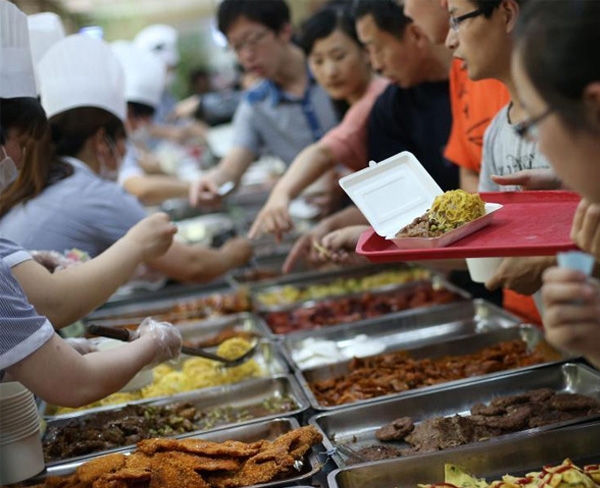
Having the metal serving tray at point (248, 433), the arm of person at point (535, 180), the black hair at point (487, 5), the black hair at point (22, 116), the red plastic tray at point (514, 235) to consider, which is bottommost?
the metal serving tray at point (248, 433)

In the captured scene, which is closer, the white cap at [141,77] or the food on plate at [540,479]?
the food on plate at [540,479]

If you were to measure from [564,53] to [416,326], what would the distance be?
200 centimetres

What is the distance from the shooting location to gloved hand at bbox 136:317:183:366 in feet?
6.65

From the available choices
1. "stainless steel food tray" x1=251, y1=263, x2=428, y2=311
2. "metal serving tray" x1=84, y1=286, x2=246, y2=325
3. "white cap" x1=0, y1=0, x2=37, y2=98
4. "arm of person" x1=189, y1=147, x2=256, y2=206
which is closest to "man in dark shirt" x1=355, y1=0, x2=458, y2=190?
"stainless steel food tray" x1=251, y1=263, x2=428, y2=311

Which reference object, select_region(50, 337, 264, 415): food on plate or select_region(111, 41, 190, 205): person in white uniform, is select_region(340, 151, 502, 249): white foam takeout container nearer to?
select_region(50, 337, 264, 415): food on plate

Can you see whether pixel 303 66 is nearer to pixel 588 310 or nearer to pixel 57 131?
pixel 57 131

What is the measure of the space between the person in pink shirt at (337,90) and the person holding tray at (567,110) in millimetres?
2001

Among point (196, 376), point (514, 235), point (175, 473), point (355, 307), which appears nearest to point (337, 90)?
point (355, 307)

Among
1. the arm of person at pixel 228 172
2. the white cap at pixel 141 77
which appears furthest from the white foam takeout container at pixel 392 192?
the white cap at pixel 141 77

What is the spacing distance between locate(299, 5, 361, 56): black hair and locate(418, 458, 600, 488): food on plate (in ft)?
7.91

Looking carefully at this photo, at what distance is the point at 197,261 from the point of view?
3309mm

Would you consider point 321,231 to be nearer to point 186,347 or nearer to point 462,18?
point 186,347

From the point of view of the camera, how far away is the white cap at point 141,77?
19.6 feet

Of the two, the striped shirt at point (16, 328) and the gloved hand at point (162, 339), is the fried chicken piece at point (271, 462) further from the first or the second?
the striped shirt at point (16, 328)
